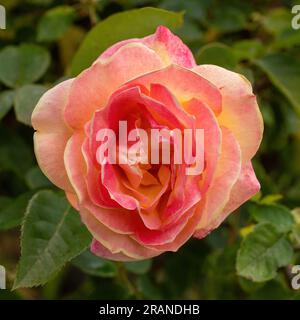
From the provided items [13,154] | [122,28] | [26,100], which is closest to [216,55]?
[122,28]

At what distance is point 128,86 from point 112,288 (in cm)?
37

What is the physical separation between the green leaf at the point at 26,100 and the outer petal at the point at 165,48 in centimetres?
20

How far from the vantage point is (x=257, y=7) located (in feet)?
3.62

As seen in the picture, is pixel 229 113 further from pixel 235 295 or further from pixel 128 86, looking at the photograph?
pixel 235 295

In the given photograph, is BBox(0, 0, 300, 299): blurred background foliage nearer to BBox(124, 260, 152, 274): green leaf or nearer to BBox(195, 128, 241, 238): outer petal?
BBox(124, 260, 152, 274): green leaf

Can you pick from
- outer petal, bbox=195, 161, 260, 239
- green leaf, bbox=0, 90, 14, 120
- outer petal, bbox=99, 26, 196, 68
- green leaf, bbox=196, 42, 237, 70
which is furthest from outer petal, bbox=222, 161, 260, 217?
green leaf, bbox=0, 90, 14, 120

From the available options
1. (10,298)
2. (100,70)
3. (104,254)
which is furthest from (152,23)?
(10,298)

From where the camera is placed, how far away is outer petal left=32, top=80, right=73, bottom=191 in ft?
Answer: 1.94

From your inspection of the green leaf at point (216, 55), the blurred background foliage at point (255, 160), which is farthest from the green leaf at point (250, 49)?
the green leaf at point (216, 55)

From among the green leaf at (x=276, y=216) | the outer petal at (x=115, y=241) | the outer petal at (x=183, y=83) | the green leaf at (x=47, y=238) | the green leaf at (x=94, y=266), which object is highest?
the outer petal at (x=183, y=83)

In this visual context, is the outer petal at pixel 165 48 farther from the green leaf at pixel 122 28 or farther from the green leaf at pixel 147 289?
the green leaf at pixel 147 289

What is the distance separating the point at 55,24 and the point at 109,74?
349 millimetres

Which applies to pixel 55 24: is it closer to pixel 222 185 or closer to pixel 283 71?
pixel 283 71

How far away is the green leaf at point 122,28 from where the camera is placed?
0.71 metres
